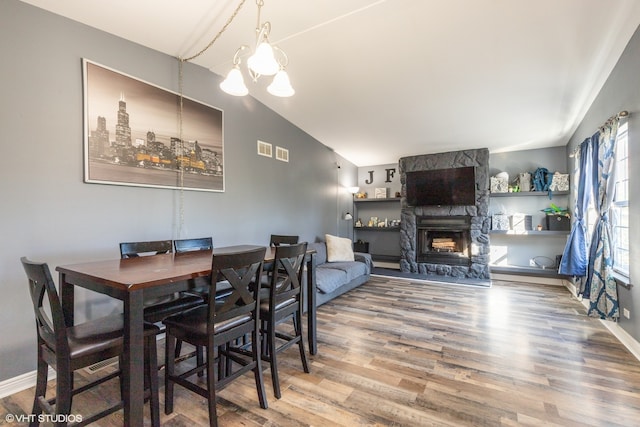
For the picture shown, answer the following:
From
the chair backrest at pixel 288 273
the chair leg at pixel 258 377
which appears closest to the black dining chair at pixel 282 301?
the chair backrest at pixel 288 273

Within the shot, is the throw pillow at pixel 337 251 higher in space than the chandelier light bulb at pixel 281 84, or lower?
lower

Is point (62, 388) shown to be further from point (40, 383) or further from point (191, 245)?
point (191, 245)

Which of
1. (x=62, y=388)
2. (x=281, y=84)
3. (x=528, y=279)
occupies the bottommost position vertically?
(x=528, y=279)

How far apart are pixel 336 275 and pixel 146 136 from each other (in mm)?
2841

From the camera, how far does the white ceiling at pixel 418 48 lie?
7.51ft

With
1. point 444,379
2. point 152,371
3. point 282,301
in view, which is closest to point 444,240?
point 444,379

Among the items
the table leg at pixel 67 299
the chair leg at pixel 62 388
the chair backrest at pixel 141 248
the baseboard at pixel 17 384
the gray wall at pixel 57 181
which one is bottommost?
the baseboard at pixel 17 384

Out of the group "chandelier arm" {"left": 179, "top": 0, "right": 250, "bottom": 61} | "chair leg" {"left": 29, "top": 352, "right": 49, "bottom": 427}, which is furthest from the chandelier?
"chair leg" {"left": 29, "top": 352, "right": 49, "bottom": 427}

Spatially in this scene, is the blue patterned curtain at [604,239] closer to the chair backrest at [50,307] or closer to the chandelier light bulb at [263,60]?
the chandelier light bulb at [263,60]

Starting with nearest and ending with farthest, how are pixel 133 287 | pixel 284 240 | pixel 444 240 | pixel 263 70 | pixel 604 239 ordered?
pixel 133 287
pixel 263 70
pixel 604 239
pixel 284 240
pixel 444 240

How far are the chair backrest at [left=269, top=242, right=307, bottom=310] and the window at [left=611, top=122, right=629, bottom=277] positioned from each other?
122 inches

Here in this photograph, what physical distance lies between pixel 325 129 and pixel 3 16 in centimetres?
377

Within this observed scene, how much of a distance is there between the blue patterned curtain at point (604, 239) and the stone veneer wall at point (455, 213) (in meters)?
2.06

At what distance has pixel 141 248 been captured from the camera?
2375 millimetres
